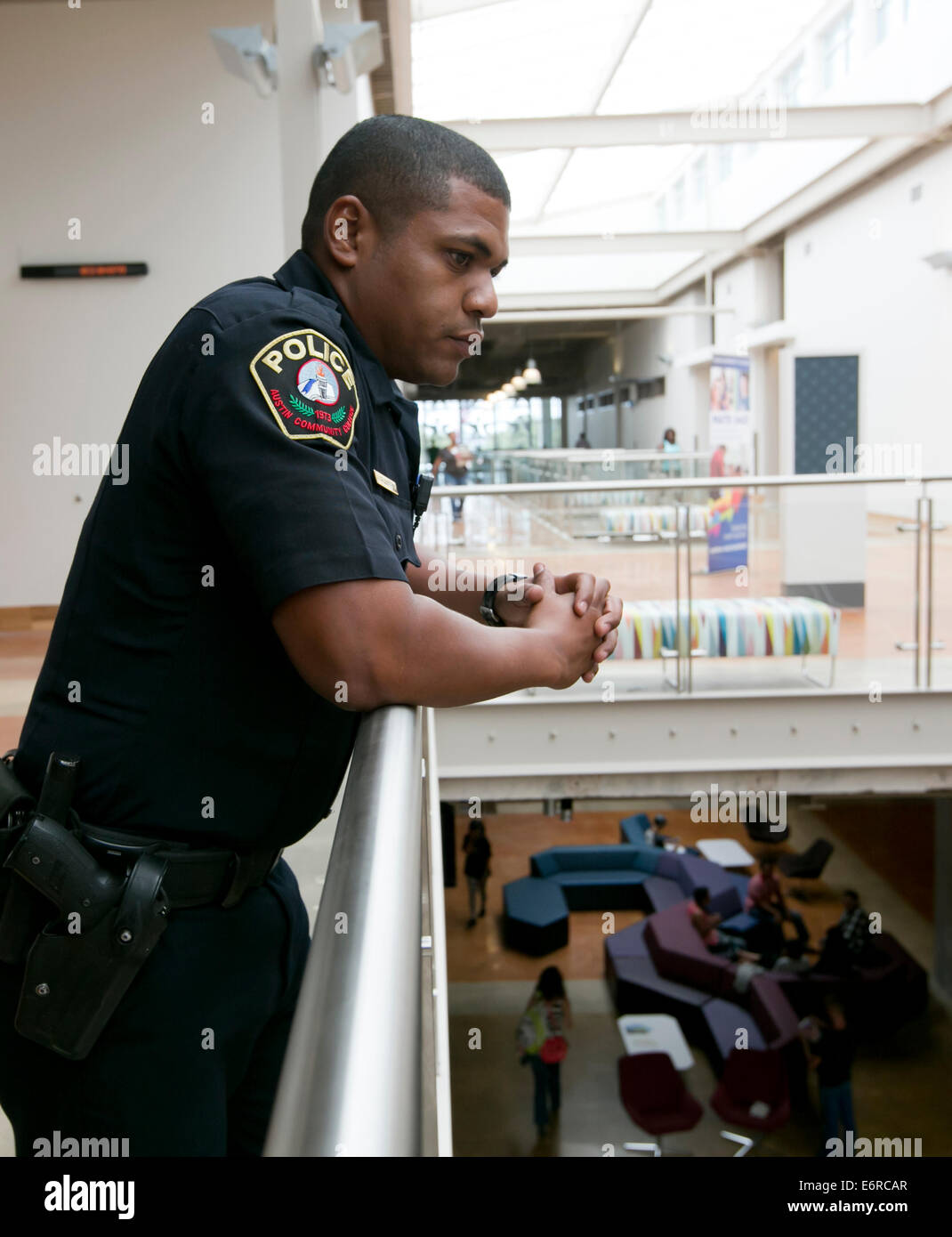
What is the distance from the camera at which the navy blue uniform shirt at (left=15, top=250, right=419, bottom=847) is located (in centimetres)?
86

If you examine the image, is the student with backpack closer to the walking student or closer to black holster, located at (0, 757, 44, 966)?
the walking student

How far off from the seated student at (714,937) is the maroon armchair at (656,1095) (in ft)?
6.20

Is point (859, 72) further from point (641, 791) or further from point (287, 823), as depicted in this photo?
point (287, 823)

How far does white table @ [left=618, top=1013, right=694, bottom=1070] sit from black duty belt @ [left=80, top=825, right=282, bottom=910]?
745 centimetres

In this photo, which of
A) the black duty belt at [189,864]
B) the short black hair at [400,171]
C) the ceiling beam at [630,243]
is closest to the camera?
the black duty belt at [189,864]

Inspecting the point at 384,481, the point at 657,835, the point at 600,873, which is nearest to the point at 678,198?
the point at 657,835

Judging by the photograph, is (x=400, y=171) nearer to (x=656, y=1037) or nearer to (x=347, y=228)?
(x=347, y=228)

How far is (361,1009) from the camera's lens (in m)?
0.54

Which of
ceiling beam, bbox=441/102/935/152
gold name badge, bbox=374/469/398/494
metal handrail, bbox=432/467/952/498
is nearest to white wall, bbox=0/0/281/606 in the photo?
metal handrail, bbox=432/467/952/498

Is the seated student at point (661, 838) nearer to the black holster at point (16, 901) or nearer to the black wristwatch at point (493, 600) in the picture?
the black wristwatch at point (493, 600)

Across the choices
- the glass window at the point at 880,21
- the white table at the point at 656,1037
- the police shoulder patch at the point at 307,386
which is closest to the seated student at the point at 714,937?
the white table at the point at 656,1037

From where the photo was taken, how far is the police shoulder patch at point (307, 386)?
2.85 feet

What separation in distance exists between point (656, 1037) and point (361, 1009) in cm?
845

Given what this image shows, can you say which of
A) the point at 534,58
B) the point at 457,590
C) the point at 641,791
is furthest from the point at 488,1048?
the point at 534,58
